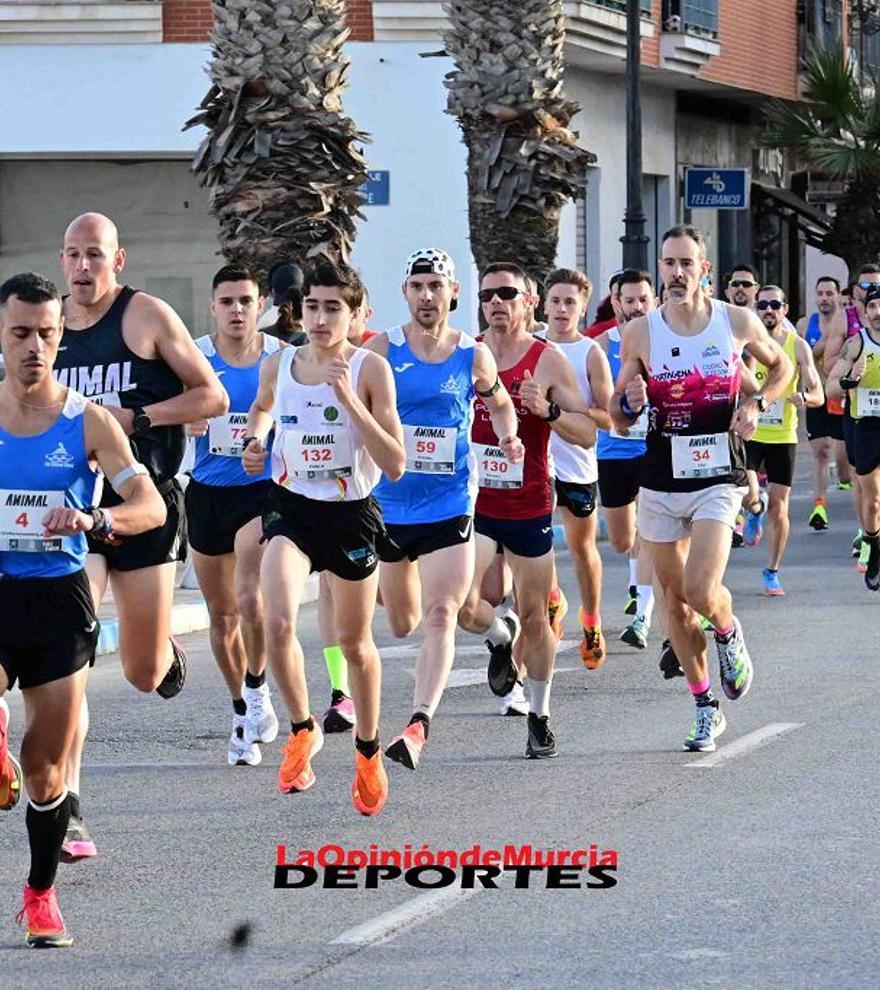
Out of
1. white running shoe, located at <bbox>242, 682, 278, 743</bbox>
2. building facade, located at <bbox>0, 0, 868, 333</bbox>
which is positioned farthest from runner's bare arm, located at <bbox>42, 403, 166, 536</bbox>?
building facade, located at <bbox>0, 0, 868, 333</bbox>

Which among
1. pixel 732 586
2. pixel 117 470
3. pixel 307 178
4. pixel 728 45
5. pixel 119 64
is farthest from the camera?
pixel 728 45

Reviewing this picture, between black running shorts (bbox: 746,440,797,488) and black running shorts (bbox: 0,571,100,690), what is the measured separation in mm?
9845

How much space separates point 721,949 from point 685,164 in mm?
33521

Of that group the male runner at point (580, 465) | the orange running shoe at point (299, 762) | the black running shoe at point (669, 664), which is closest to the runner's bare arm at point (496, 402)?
the orange running shoe at point (299, 762)

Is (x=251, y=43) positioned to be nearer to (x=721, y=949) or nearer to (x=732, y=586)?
(x=732, y=586)

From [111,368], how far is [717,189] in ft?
71.8

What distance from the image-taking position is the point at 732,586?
16.6 metres

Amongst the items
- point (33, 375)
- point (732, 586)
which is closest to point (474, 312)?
point (732, 586)

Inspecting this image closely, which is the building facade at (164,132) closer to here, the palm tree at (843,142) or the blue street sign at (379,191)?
the blue street sign at (379,191)

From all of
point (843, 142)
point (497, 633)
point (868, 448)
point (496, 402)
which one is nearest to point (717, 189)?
point (843, 142)

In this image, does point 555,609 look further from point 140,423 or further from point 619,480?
point 140,423

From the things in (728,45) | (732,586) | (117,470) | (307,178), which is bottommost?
(732,586)

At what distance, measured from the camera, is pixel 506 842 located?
818cm

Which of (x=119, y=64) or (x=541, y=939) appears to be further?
(x=119, y=64)
